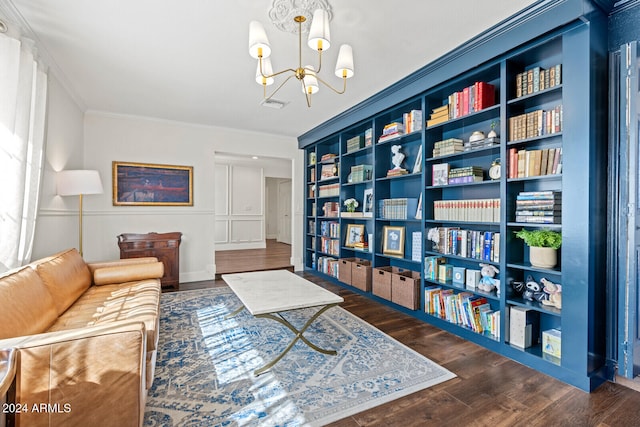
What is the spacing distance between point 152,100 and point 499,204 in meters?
4.06

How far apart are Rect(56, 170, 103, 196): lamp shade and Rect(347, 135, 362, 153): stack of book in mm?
3189

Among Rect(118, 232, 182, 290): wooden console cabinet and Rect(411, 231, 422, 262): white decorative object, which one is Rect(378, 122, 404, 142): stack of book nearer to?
Rect(411, 231, 422, 262): white decorative object

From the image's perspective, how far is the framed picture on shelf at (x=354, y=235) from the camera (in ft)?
14.3

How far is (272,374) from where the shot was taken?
6.73 feet

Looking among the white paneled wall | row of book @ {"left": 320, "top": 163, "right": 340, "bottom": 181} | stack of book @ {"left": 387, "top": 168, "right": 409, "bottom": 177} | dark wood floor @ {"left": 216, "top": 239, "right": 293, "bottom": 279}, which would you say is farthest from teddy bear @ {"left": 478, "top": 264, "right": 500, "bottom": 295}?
the white paneled wall

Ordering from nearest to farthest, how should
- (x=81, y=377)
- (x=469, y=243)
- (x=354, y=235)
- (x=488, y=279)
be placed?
(x=81, y=377) → (x=488, y=279) → (x=469, y=243) → (x=354, y=235)

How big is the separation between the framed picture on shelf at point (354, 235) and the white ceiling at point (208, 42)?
1765mm

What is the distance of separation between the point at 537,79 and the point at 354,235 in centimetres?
282

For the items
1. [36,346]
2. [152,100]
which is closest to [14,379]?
[36,346]

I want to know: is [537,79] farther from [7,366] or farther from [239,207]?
[239,207]

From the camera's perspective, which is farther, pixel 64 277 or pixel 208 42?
pixel 208 42

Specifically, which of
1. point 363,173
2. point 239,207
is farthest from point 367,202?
point 239,207

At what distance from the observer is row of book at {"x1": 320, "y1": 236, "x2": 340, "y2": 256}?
480 cm

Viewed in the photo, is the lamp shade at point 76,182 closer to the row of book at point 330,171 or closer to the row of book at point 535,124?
the row of book at point 330,171
